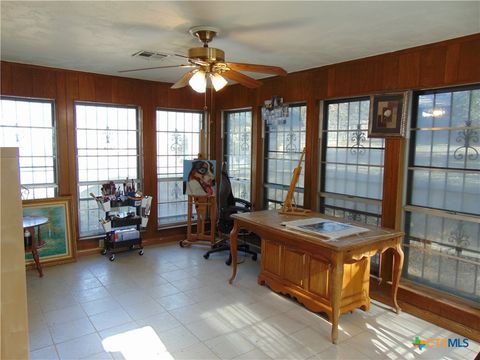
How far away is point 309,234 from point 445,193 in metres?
1.32

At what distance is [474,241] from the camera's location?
9.93 ft

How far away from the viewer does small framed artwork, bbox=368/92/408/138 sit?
3.38m

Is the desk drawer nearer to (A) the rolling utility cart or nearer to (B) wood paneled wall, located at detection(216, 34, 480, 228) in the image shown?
(B) wood paneled wall, located at detection(216, 34, 480, 228)

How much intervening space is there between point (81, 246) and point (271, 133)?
10.0 ft

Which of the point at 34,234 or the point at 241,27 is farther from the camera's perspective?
the point at 34,234

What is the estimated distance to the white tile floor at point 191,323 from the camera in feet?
8.82

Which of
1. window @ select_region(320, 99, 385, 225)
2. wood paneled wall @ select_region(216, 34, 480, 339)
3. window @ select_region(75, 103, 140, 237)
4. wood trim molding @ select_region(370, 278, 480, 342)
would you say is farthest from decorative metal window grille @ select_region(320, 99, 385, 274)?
window @ select_region(75, 103, 140, 237)

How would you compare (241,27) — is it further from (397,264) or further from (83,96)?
(83,96)

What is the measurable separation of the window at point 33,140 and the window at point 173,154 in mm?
1474

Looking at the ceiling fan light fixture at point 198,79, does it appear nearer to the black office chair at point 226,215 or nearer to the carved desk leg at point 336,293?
the carved desk leg at point 336,293

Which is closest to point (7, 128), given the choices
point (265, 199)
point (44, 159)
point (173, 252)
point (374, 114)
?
point (44, 159)

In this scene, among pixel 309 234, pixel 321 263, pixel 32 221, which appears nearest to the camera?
pixel 309 234

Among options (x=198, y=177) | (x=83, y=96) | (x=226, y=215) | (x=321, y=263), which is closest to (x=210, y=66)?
(x=321, y=263)

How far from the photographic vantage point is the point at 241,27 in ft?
8.82
